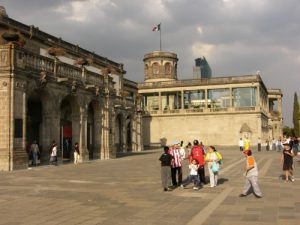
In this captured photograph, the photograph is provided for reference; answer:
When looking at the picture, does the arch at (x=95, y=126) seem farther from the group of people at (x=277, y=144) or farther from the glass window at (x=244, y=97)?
the glass window at (x=244, y=97)

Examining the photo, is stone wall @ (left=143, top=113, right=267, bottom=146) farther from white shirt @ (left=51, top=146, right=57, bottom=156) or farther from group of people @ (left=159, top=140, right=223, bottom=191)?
group of people @ (left=159, top=140, right=223, bottom=191)

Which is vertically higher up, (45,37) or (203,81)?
(203,81)

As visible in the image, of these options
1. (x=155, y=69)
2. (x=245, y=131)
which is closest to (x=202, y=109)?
(x=245, y=131)

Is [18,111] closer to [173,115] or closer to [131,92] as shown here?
[131,92]

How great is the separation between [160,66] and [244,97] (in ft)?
59.9

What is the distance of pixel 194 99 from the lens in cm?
7344

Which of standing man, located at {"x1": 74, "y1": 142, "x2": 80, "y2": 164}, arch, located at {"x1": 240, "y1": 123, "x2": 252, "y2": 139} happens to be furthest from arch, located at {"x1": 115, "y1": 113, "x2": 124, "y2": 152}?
arch, located at {"x1": 240, "y1": 123, "x2": 252, "y2": 139}

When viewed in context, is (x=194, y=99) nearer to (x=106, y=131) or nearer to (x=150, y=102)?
(x=150, y=102)

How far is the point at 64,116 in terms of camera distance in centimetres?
3362

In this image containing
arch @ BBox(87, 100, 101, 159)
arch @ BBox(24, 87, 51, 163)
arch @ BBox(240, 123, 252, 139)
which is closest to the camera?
arch @ BBox(24, 87, 51, 163)

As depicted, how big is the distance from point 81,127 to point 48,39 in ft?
31.8

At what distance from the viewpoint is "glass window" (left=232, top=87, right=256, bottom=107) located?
68688 mm

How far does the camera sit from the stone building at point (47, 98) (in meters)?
22.0

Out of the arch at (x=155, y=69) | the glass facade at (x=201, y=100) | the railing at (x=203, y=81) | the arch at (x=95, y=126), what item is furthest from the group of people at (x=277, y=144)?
the arch at (x=155, y=69)
